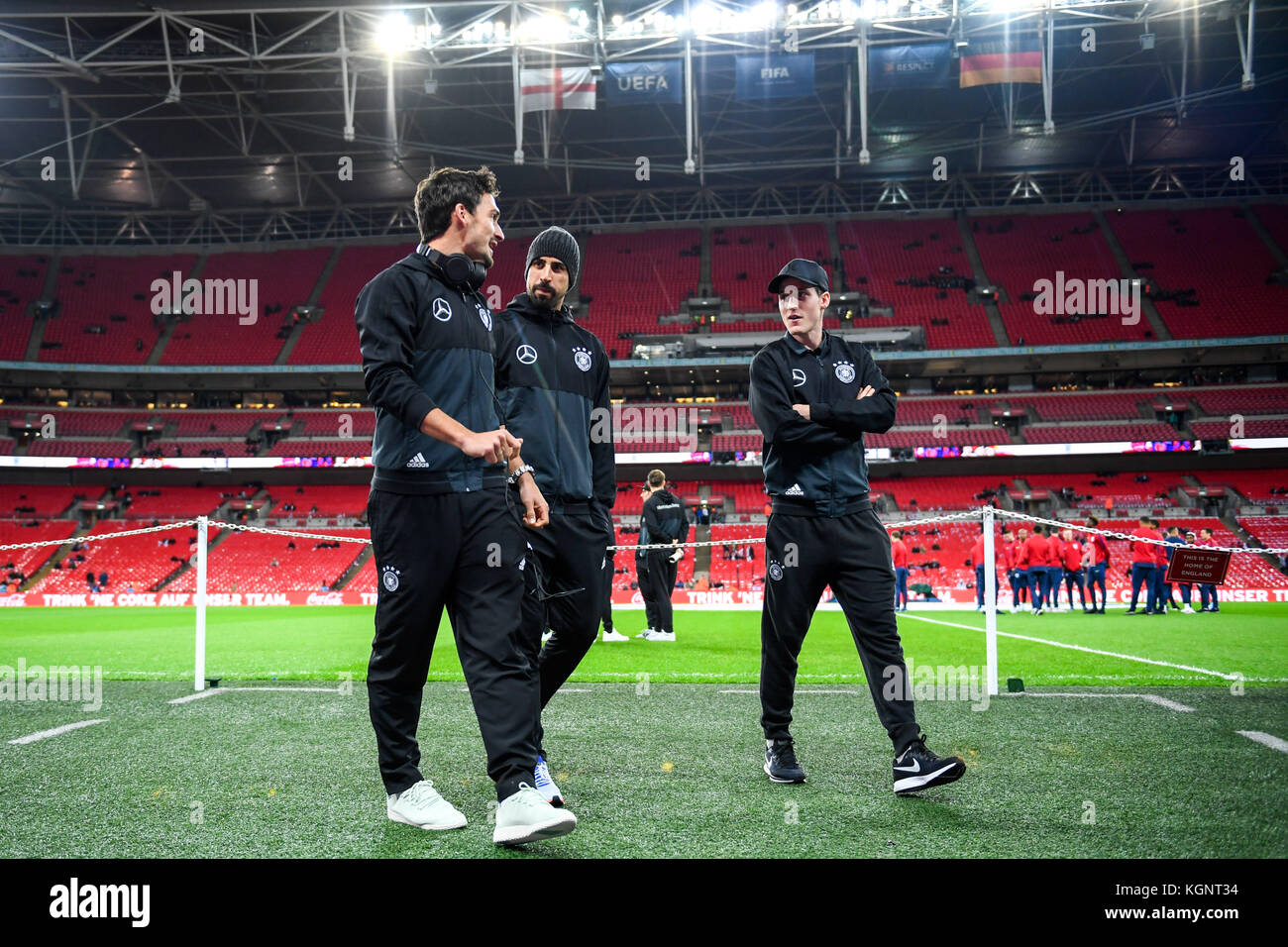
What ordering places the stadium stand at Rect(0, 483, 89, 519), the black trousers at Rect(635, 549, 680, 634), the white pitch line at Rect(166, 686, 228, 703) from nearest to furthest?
the white pitch line at Rect(166, 686, 228, 703)
the black trousers at Rect(635, 549, 680, 634)
the stadium stand at Rect(0, 483, 89, 519)

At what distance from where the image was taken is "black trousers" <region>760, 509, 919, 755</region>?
3.55m

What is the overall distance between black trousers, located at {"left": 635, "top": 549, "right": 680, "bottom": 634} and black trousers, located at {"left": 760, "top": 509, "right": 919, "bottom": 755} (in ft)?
25.0

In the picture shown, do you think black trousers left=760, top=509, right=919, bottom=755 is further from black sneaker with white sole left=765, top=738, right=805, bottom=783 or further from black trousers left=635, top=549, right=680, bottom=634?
black trousers left=635, top=549, right=680, bottom=634

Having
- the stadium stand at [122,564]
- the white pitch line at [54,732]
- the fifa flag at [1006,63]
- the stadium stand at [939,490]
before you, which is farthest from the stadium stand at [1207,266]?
the stadium stand at [122,564]

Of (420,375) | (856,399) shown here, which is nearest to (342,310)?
(856,399)

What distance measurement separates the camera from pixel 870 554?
3570mm

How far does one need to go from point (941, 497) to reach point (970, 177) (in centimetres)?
1712

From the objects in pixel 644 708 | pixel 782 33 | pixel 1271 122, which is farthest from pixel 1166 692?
pixel 1271 122

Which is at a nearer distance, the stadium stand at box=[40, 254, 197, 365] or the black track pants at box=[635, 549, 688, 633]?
the black track pants at box=[635, 549, 688, 633]

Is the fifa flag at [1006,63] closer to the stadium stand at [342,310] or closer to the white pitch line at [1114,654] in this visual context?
the white pitch line at [1114,654]

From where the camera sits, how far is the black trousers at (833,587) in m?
3.55

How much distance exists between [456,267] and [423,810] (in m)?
1.83

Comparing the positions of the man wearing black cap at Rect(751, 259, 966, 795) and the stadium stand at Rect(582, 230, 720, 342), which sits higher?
the stadium stand at Rect(582, 230, 720, 342)

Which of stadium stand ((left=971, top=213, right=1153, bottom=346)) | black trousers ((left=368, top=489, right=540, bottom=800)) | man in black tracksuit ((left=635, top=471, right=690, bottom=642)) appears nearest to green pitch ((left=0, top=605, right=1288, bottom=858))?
black trousers ((left=368, top=489, right=540, bottom=800))
